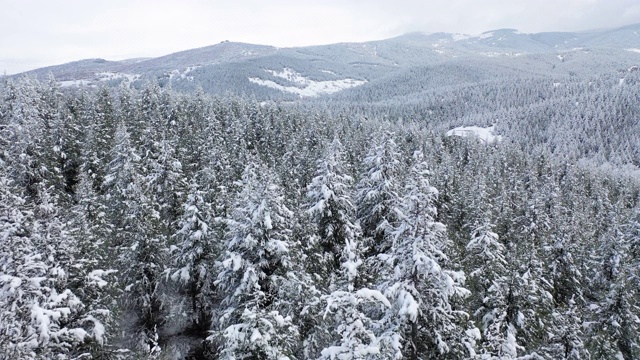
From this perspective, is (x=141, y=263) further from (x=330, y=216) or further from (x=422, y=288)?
(x=422, y=288)

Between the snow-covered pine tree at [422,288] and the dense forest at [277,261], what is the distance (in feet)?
0.21

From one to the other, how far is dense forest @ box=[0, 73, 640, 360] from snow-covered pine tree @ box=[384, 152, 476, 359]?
7cm

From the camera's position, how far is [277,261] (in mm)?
17047

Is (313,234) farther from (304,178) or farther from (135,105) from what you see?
(135,105)

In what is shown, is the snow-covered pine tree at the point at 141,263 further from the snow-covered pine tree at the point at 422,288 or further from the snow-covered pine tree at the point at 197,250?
the snow-covered pine tree at the point at 422,288

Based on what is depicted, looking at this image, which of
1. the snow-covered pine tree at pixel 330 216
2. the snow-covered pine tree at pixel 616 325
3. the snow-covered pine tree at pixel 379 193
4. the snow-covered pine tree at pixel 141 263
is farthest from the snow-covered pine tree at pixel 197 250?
the snow-covered pine tree at pixel 616 325

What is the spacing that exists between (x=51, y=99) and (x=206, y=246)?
180 ft

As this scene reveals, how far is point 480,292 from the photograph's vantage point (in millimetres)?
25531

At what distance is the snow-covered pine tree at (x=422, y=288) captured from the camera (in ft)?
38.0

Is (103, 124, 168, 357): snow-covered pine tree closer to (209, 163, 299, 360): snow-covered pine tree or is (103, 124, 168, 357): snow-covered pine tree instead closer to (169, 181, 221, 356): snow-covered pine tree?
(169, 181, 221, 356): snow-covered pine tree

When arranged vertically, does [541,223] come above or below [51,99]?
below

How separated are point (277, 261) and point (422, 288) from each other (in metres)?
7.04

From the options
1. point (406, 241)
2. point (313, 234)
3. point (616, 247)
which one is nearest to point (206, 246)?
point (313, 234)

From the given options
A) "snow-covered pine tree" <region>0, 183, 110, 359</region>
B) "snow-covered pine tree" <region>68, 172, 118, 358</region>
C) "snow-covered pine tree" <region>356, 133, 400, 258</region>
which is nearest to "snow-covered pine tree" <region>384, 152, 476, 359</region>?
"snow-covered pine tree" <region>356, 133, 400, 258</region>
